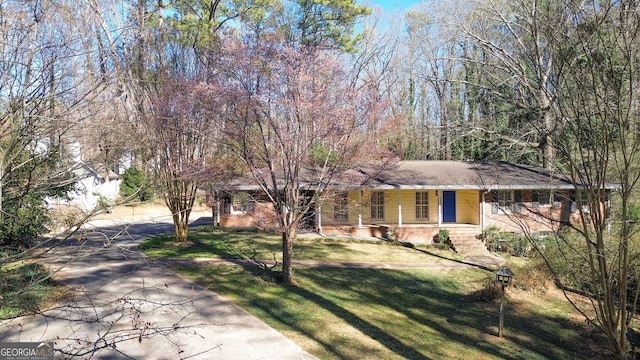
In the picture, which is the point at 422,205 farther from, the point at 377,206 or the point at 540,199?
the point at 540,199

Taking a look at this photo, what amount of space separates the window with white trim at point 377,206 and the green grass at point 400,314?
7472mm

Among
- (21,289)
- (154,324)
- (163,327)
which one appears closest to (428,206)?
(163,327)

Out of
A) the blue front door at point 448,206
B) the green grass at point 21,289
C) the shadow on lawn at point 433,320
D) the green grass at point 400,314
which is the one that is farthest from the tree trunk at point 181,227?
the blue front door at point 448,206

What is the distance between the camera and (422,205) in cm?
2173

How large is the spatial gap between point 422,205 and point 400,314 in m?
12.4

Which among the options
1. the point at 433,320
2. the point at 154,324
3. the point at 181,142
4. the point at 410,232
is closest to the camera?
the point at 154,324

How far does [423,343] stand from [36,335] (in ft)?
23.0

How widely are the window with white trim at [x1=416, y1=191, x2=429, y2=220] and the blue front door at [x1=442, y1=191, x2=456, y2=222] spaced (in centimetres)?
83

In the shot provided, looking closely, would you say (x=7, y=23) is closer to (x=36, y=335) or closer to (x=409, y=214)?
(x=36, y=335)

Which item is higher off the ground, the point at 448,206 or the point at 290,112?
the point at 290,112

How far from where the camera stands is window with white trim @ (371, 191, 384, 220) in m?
21.6

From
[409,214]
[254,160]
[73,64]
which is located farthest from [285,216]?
[409,214]

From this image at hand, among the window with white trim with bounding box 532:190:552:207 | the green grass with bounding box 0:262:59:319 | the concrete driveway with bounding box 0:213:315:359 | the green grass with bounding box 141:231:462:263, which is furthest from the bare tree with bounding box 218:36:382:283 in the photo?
the window with white trim with bounding box 532:190:552:207

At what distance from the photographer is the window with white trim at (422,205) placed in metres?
21.8
